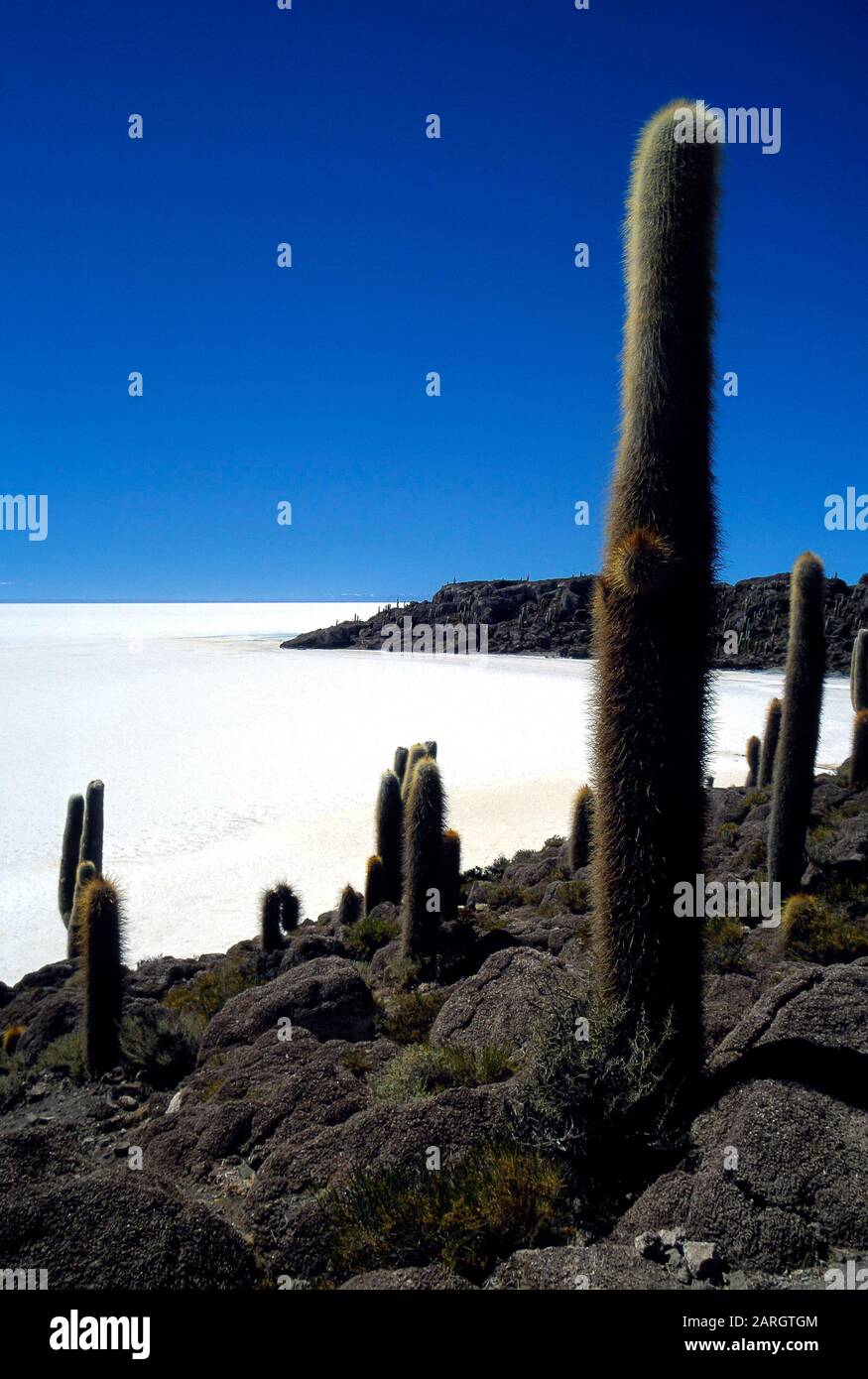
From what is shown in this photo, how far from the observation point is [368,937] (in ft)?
36.9

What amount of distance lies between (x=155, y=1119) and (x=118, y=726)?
3266cm

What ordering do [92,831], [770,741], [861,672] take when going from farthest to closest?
[861,672], [770,741], [92,831]

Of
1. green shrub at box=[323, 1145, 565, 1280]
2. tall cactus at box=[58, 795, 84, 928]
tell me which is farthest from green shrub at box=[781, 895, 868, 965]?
tall cactus at box=[58, 795, 84, 928]

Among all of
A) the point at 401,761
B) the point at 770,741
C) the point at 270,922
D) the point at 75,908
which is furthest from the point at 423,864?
the point at 770,741

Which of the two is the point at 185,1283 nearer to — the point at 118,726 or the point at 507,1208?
the point at 507,1208

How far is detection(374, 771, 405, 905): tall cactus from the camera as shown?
13086 mm

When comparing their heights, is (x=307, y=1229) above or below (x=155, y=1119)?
above

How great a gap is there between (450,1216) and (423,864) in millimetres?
5711

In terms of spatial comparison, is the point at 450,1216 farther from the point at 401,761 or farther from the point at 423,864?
the point at 401,761

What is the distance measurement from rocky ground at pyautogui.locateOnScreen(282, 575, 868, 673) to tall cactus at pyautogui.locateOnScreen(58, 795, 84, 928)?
3757 centimetres

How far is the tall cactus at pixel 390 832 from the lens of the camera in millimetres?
13086

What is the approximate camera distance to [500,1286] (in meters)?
3.42

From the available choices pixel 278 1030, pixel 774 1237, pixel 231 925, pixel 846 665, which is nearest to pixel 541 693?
pixel 846 665

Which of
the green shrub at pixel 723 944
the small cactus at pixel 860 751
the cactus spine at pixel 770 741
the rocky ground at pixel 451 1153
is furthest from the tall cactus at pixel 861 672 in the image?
the rocky ground at pixel 451 1153
